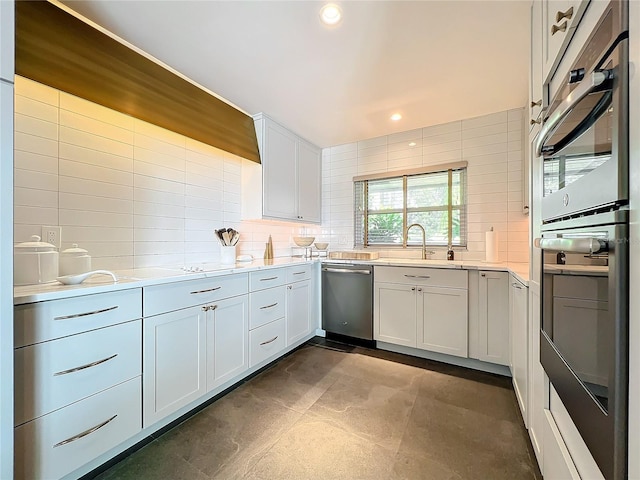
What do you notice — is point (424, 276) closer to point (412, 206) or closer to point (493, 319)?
point (493, 319)

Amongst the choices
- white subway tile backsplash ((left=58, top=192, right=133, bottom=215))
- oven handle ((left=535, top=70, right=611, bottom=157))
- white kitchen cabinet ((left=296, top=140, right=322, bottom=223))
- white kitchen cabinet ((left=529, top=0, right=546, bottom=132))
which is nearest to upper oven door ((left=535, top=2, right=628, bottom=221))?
oven handle ((left=535, top=70, right=611, bottom=157))

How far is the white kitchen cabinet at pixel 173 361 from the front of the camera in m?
1.47

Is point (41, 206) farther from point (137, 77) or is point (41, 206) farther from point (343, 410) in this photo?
point (343, 410)

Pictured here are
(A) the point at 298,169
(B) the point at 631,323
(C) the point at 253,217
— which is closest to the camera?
(B) the point at 631,323

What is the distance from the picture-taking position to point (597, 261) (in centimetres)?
63

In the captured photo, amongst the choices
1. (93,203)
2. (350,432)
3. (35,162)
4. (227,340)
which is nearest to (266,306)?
(227,340)

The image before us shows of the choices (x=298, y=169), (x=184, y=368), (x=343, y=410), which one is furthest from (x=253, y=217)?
(x=343, y=410)

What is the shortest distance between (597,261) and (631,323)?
0.55ft

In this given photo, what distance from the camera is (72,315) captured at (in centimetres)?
118

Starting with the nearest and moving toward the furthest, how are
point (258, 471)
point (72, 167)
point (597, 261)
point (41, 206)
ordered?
point (597, 261), point (258, 471), point (41, 206), point (72, 167)

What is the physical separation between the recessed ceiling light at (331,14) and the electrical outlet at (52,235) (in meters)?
1.95

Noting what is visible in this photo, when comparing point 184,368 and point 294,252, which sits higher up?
point 294,252

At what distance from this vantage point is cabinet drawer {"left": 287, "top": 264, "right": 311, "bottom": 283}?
105 inches

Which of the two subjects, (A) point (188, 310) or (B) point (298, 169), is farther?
(B) point (298, 169)
